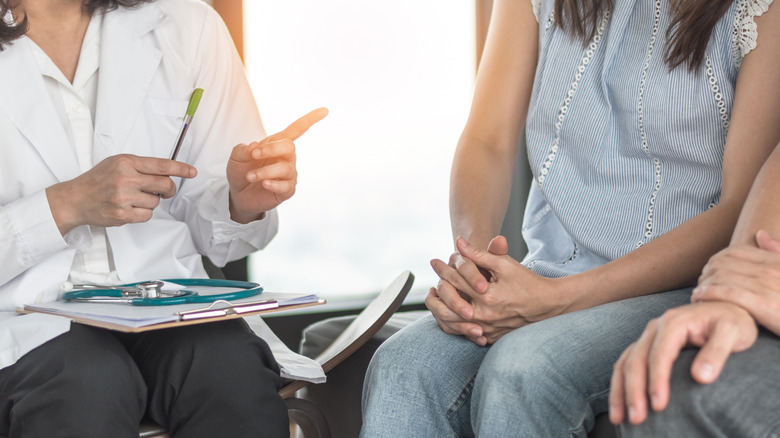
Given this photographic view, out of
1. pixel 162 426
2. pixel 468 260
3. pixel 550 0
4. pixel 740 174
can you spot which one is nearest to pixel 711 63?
pixel 740 174

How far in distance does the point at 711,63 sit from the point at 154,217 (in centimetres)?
98

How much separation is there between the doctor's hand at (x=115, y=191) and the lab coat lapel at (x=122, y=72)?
0.17 metres

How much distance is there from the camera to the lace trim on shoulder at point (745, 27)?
1110 mm

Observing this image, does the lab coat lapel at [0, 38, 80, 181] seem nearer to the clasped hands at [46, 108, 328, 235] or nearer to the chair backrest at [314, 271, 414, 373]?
the clasped hands at [46, 108, 328, 235]

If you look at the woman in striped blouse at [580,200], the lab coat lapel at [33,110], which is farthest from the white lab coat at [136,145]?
the woman in striped blouse at [580,200]

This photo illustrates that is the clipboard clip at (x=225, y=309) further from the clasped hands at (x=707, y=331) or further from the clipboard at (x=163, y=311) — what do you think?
the clasped hands at (x=707, y=331)

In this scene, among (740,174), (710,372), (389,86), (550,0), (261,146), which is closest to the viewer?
(710,372)

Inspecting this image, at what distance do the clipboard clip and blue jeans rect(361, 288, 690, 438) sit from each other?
0.18 metres

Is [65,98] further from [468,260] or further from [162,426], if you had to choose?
[468,260]

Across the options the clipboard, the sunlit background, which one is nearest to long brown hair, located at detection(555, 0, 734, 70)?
the clipboard

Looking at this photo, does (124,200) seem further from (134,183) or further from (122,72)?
(122,72)

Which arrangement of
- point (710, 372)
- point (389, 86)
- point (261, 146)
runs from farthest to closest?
1. point (389, 86)
2. point (261, 146)
3. point (710, 372)

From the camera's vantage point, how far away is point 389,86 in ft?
9.39

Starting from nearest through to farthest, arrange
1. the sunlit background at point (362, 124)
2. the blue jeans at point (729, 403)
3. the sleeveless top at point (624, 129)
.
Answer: the blue jeans at point (729, 403) < the sleeveless top at point (624, 129) < the sunlit background at point (362, 124)
